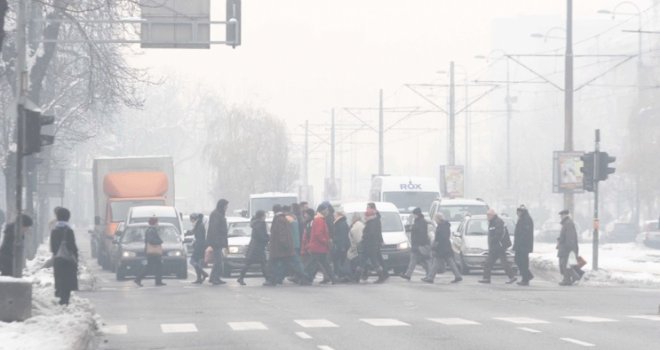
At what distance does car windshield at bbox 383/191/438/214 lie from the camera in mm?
52594

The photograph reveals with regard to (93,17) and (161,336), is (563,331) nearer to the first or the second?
(161,336)

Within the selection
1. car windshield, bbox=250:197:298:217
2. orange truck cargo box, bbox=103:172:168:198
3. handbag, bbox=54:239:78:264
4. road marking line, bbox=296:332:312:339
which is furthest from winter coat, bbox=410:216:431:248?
car windshield, bbox=250:197:298:217

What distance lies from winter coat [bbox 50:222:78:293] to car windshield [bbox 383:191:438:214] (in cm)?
3204

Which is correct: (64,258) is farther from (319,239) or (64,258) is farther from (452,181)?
(452,181)

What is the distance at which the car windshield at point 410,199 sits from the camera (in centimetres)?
5259

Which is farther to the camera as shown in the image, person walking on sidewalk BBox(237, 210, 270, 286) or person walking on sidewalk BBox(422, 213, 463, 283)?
person walking on sidewalk BBox(422, 213, 463, 283)

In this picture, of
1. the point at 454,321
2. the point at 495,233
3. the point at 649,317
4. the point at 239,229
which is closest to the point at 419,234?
the point at 495,233

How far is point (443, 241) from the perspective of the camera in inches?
1336

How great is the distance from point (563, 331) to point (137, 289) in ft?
47.3

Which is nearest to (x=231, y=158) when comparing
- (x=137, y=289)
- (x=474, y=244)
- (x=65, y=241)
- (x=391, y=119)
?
(x=474, y=244)

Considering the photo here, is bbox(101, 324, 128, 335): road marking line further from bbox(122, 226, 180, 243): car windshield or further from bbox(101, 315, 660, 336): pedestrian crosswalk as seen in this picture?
bbox(122, 226, 180, 243): car windshield

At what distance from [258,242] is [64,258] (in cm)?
1204

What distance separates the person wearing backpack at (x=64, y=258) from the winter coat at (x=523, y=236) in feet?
47.1

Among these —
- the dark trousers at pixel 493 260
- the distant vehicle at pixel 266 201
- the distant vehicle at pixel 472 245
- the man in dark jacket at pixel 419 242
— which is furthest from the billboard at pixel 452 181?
the dark trousers at pixel 493 260
